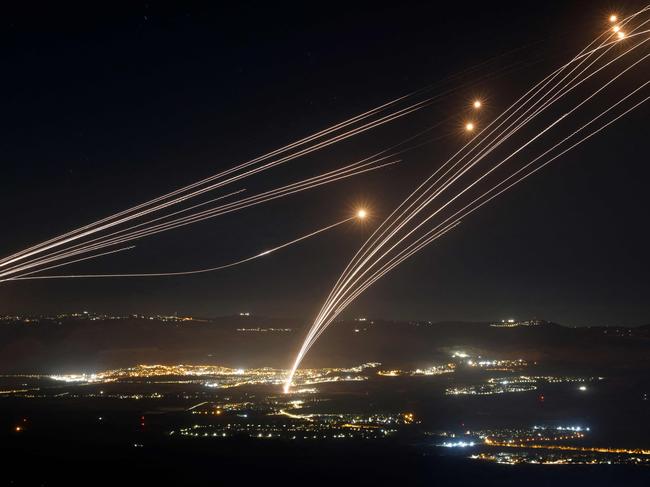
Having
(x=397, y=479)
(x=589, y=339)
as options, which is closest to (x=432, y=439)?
(x=397, y=479)

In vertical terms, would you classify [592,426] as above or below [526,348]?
below

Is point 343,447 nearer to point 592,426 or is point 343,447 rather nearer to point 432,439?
point 432,439

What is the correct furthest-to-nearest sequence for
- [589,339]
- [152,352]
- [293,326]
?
[293,326] → [589,339] → [152,352]

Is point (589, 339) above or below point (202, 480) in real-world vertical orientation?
above

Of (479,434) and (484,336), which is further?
(484,336)

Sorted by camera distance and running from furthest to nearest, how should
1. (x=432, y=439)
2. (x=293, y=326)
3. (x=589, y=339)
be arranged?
1. (x=293, y=326)
2. (x=589, y=339)
3. (x=432, y=439)

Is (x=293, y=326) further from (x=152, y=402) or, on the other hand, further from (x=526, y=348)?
(x=152, y=402)

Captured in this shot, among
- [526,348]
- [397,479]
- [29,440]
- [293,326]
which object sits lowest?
[397,479]

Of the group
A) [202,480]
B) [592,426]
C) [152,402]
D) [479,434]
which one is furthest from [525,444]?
[152,402]

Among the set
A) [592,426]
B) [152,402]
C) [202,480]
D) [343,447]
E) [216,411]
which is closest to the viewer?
[202,480]
